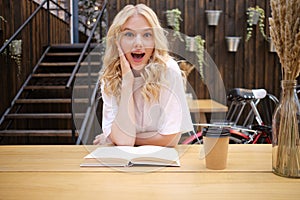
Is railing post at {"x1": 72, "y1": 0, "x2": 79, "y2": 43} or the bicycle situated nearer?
the bicycle

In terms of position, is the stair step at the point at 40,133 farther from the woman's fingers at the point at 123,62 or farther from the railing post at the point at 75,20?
the railing post at the point at 75,20

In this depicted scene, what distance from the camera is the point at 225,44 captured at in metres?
4.74

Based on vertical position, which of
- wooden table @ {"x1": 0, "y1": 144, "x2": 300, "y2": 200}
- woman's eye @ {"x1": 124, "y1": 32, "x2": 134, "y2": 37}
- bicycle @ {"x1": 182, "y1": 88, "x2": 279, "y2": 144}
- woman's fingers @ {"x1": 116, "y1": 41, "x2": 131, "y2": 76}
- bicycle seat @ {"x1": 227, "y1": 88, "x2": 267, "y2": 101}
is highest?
woman's eye @ {"x1": 124, "y1": 32, "x2": 134, "y2": 37}

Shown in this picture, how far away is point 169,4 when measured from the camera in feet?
15.4

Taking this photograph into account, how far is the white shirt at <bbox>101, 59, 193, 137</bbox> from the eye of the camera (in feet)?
4.82

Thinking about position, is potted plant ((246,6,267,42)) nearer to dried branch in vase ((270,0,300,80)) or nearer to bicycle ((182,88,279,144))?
bicycle ((182,88,279,144))

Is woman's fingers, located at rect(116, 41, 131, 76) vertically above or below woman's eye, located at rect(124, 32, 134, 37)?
below

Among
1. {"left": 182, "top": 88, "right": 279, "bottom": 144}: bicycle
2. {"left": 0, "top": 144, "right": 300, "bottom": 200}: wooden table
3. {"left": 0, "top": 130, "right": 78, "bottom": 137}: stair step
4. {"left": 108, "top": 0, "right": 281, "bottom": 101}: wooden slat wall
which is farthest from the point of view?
{"left": 108, "top": 0, "right": 281, "bottom": 101}: wooden slat wall

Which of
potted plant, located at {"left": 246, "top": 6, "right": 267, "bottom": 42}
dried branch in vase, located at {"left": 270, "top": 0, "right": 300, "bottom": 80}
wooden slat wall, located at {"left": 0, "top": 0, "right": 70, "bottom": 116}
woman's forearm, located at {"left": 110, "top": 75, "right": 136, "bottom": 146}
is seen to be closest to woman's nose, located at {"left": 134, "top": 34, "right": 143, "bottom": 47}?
woman's forearm, located at {"left": 110, "top": 75, "right": 136, "bottom": 146}

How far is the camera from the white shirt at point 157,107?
57.9 inches

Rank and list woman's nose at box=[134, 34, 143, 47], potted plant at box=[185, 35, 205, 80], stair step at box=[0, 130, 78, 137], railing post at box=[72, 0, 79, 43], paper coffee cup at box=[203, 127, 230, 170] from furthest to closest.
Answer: railing post at box=[72, 0, 79, 43]
potted plant at box=[185, 35, 205, 80]
stair step at box=[0, 130, 78, 137]
woman's nose at box=[134, 34, 143, 47]
paper coffee cup at box=[203, 127, 230, 170]

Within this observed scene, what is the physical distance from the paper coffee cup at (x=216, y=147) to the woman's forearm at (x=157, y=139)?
0.91 ft

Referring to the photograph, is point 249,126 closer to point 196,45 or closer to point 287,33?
point 196,45

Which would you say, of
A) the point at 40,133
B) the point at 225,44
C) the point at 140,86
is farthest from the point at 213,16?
the point at 140,86
